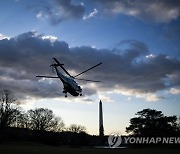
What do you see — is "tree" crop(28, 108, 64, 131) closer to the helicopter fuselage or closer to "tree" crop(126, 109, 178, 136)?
"tree" crop(126, 109, 178, 136)

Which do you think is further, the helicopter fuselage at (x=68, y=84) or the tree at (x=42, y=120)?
the tree at (x=42, y=120)

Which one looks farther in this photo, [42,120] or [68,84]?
[42,120]

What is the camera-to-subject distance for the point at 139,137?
10475 centimetres

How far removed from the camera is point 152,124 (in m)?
110

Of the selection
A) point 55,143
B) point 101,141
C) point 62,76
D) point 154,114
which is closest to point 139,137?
point 154,114

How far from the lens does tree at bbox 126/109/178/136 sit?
10356 cm

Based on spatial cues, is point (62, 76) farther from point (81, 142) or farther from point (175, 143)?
point (81, 142)

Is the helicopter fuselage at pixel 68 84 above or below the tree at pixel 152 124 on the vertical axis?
above

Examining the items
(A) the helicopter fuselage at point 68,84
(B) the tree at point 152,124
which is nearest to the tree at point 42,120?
(B) the tree at point 152,124

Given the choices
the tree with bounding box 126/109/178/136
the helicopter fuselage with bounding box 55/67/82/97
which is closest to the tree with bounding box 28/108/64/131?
the tree with bounding box 126/109/178/136

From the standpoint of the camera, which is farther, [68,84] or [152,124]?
[152,124]

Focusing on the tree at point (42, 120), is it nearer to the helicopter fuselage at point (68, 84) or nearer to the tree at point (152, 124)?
the tree at point (152, 124)

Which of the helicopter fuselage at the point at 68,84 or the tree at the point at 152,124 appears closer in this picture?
the helicopter fuselage at the point at 68,84

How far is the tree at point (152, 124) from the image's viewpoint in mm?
103562
